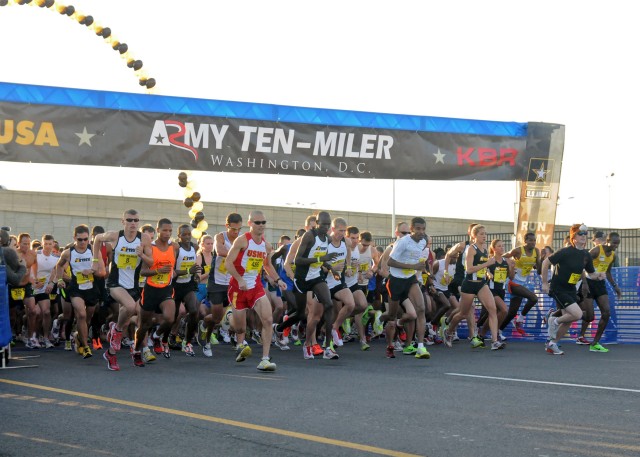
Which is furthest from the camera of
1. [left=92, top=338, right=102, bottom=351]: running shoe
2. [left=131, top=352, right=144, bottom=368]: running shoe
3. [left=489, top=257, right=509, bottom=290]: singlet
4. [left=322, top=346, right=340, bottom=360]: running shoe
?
[left=489, top=257, right=509, bottom=290]: singlet

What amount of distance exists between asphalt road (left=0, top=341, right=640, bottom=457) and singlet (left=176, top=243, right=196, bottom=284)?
1.85m

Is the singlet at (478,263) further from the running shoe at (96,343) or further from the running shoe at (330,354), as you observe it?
the running shoe at (96,343)

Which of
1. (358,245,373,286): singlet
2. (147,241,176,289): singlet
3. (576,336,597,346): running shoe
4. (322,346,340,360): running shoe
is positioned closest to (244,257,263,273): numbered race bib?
(147,241,176,289): singlet

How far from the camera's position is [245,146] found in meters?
18.7

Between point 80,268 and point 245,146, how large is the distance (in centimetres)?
568

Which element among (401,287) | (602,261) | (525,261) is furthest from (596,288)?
(401,287)

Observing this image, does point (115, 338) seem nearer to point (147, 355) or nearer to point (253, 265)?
Answer: point (147, 355)

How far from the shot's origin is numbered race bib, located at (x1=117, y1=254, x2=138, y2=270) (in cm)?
1238

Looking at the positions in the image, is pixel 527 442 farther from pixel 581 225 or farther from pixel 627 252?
pixel 627 252

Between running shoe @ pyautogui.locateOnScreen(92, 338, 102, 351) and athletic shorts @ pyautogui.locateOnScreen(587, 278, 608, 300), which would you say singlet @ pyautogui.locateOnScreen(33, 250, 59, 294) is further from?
athletic shorts @ pyautogui.locateOnScreen(587, 278, 608, 300)

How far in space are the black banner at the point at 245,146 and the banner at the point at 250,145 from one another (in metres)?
0.02

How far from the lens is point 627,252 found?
26.5m

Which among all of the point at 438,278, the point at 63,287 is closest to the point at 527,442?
the point at 63,287

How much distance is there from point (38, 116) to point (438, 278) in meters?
7.81
